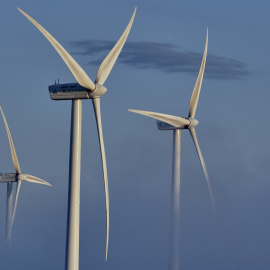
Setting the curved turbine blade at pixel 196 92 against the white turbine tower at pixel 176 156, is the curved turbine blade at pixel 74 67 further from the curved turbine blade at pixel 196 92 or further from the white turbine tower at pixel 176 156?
the curved turbine blade at pixel 196 92

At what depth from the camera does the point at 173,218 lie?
110 m

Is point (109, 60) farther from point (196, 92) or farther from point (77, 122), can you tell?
point (196, 92)

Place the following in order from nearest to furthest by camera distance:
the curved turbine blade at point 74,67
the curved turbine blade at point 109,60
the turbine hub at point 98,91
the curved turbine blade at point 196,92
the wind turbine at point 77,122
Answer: the curved turbine blade at point 74,67 < the wind turbine at point 77,122 < the turbine hub at point 98,91 < the curved turbine blade at point 109,60 < the curved turbine blade at point 196,92

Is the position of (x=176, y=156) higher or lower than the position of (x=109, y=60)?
lower

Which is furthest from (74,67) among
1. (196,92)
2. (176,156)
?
(176,156)

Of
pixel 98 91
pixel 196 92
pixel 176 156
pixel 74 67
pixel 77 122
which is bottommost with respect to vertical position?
pixel 176 156

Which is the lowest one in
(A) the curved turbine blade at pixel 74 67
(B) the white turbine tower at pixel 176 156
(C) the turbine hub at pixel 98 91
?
(B) the white turbine tower at pixel 176 156

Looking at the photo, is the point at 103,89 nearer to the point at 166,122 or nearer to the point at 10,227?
the point at 166,122

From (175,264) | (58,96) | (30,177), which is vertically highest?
(58,96)

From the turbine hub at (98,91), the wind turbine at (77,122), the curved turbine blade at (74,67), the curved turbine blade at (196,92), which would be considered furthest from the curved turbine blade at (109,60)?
the curved turbine blade at (196,92)

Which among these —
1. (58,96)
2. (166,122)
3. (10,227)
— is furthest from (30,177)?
(58,96)

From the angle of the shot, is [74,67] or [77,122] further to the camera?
[77,122]

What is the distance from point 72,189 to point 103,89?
8978 millimetres

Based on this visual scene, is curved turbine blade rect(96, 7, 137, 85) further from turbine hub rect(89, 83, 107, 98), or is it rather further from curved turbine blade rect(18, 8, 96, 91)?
curved turbine blade rect(18, 8, 96, 91)
